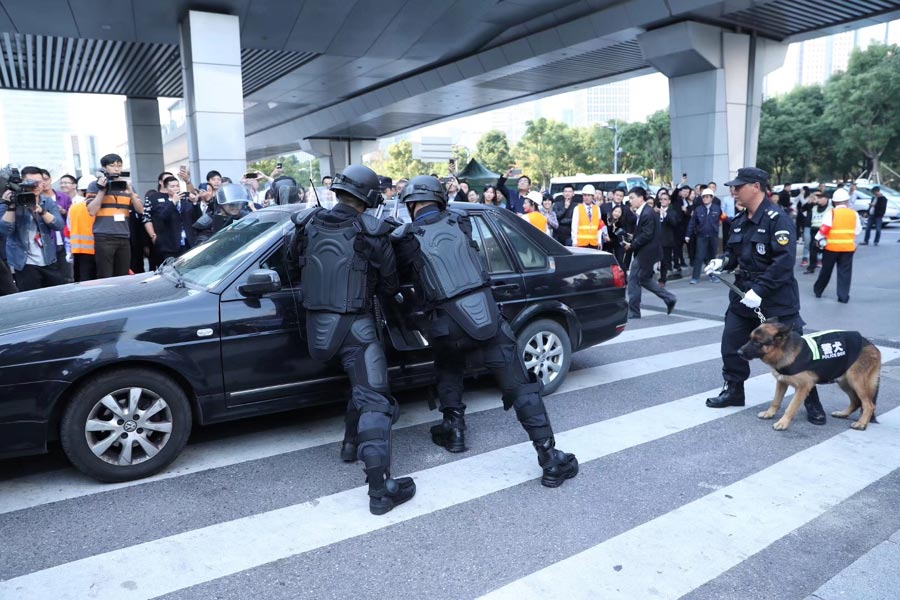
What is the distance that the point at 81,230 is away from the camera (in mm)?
7441

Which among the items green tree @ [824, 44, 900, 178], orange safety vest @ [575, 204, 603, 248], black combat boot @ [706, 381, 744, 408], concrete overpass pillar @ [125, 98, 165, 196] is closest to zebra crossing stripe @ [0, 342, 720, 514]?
black combat boot @ [706, 381, 744, 408]

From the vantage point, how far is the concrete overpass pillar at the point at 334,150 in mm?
42156

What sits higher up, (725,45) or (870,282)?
(725,45)

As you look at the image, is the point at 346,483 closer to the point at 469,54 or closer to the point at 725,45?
the point at 725,45

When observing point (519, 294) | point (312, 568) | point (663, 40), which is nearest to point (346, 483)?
point (312, 568)

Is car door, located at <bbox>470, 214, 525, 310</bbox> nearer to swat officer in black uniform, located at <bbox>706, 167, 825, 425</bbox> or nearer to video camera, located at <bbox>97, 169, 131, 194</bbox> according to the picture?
swat officer in black uniform, located at <bbox>706, 167, 825, 425</bbox>

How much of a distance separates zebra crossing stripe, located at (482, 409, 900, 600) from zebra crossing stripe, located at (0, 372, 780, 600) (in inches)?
31.2

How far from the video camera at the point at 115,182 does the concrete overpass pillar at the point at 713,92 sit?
15459mm

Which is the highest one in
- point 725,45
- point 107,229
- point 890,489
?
point 725,45

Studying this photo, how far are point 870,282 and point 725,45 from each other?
9615mm

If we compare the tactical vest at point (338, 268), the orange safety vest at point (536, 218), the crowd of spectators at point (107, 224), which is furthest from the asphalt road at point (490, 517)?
the orange safety vest at point (536, 218)

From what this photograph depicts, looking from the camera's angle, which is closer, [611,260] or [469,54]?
[611,260]

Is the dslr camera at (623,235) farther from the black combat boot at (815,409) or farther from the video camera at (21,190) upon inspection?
the video camera at (21,190)

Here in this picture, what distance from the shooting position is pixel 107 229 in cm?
725
